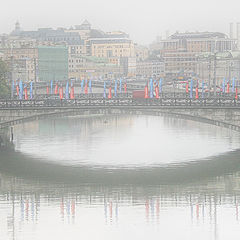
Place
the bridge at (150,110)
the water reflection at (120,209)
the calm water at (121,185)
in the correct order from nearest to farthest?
the water reflection at (120,209)
the calm water at (121,185)
the bridge at (150,110)

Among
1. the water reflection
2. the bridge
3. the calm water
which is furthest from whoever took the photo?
→ the bridge

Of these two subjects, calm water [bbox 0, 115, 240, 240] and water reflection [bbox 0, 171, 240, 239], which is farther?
calm water [bbox 0, 115, 240, 240]

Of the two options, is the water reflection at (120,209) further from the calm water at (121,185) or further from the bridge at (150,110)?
the bridge at (150,110)

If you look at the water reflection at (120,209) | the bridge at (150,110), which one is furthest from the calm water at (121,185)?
the bridge at (150,110)

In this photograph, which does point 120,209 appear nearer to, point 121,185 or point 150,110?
point 121,185

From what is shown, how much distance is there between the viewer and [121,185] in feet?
207

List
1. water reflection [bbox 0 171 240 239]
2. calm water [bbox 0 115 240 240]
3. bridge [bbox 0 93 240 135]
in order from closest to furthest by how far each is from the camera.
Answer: water reflection [bbox 0 171 240 239]
calm water [bbox 0 115 240 240]
bridge [bbox 0 93 240 135]

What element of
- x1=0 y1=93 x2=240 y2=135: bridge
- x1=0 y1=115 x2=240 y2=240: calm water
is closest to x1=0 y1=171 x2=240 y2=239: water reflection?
x1=0 y1=115 x2=240 y2=240: calm water

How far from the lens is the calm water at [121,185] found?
49.6 m

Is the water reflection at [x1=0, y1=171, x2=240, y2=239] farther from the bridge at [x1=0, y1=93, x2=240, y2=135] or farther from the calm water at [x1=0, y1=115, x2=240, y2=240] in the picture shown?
the bridge at [x1=0, y1=93, x2=240, y2=135]

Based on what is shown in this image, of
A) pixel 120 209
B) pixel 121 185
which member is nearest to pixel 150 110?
pixel 121 185

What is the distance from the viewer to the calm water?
1951 inches

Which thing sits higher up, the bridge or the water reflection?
the bridge

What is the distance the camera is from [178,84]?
176m
